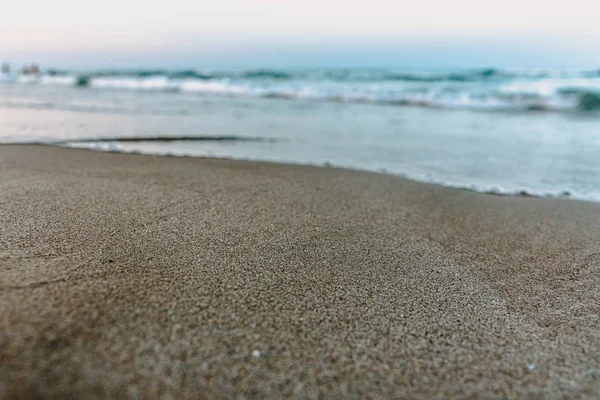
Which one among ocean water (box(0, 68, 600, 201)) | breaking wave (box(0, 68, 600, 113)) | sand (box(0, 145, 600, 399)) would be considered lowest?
sand (box(0, 145, 600, 399))

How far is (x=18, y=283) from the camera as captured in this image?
46.4 inches

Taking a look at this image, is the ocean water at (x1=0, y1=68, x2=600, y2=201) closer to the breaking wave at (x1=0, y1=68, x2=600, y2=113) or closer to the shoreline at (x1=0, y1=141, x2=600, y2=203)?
the shoreline at (x1=0, y1=141, x2=600, y2=203)

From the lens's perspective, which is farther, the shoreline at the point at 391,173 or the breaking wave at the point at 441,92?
the breaking wave at the point at 441,92

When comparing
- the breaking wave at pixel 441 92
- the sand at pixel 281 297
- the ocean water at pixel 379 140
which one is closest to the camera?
the sand at pixel 281 297

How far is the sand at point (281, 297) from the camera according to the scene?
0.97 m

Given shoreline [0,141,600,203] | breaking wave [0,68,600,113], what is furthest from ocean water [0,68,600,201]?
breaking wave [0,68,600,113]

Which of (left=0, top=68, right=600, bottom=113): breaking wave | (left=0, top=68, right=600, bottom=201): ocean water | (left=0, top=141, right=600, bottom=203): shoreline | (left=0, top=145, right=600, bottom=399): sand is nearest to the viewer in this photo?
(left=0, top=145, right=600, bottom=399): sand

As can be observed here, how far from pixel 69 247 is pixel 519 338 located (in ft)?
4.94

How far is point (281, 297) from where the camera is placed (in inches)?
52.0

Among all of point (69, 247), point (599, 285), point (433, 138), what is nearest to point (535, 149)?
point (433, 138)

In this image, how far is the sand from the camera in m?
0.97

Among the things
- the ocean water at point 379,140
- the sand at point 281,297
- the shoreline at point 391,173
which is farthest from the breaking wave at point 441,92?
the sand at point 281,297

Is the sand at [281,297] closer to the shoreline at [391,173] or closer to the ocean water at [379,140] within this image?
the shoreline at [391,173]

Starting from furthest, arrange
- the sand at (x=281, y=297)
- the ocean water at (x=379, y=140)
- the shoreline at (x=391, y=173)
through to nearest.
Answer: the ocean water at (x=379, y=140)
the shoreline at (x=391, y=173)
the sand at (x=281, y=297)
